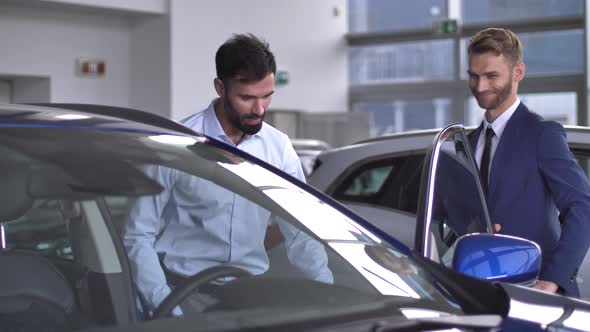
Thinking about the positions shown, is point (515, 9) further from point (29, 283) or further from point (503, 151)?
point (29, 283)

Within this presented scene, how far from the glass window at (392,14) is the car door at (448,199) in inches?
576

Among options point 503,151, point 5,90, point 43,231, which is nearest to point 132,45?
point 5,90

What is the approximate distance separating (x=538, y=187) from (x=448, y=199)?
1.47ft

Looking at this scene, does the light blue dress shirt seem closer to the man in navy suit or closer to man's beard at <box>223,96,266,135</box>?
man's beard at <box>223,96,266,135</box>

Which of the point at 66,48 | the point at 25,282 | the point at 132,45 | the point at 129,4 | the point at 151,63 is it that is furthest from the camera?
the point at 132,45

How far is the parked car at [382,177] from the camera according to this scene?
4.96 meters

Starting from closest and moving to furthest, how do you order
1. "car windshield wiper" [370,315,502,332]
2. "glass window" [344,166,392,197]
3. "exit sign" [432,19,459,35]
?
"car windshield wiper" [370,315,502,332] → "glass window" [344,166,392,197] → "exit sign" [432,19,459,35]

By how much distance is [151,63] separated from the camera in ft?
48.3

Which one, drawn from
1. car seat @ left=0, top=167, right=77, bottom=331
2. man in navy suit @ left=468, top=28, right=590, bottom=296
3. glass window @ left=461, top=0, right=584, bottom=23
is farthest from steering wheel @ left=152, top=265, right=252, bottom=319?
glass window @ left=461, top=0, right=584, bottom=23

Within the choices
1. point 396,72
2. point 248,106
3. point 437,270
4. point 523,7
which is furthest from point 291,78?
point 437,270

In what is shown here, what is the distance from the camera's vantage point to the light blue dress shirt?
1936 mm

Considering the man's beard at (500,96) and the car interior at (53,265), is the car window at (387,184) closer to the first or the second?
the man's beard at (500,96)

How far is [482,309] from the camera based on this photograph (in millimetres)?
1854

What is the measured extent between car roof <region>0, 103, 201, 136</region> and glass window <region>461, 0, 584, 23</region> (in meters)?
14.9
